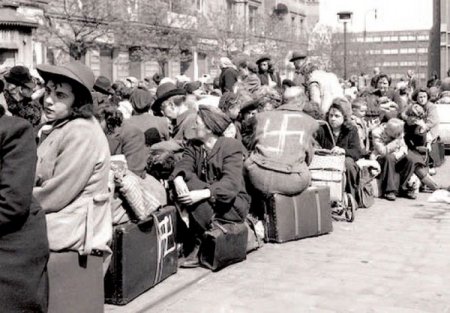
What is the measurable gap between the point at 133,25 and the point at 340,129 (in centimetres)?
2413

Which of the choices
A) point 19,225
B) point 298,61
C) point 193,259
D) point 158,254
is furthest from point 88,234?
point 298,61

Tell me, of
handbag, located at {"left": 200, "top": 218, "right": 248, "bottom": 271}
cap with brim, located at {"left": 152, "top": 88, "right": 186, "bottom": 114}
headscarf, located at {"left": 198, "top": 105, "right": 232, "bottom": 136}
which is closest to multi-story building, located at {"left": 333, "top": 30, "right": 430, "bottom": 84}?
cap with brim, located at {"left": 152, "top": 88, "right": 186, "bottom": 114}

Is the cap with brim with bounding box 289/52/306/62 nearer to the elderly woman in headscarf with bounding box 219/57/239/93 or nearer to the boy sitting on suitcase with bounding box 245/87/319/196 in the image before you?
the elderly woman in headscarf with bounding box 219/57/239/93

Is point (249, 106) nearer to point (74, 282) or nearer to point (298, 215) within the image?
point (298, 215)

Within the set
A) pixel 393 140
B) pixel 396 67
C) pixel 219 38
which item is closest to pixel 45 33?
pixel 219 38

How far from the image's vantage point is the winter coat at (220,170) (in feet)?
23.4

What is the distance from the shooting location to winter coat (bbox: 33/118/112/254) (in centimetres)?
450

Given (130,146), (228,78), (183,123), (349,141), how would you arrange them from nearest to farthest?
(130,146) < (183,123) < (349,141) < (228,78)

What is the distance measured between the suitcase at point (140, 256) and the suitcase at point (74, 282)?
3.33 feet

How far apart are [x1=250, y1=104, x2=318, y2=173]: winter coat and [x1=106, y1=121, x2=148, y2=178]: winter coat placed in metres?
1.90

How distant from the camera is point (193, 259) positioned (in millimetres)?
7281

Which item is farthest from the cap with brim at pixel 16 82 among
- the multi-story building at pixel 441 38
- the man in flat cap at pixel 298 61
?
→ the multi-story building at pixel 441 38

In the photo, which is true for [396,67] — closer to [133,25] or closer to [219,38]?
[219,38]

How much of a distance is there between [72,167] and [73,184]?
0.33 ft
